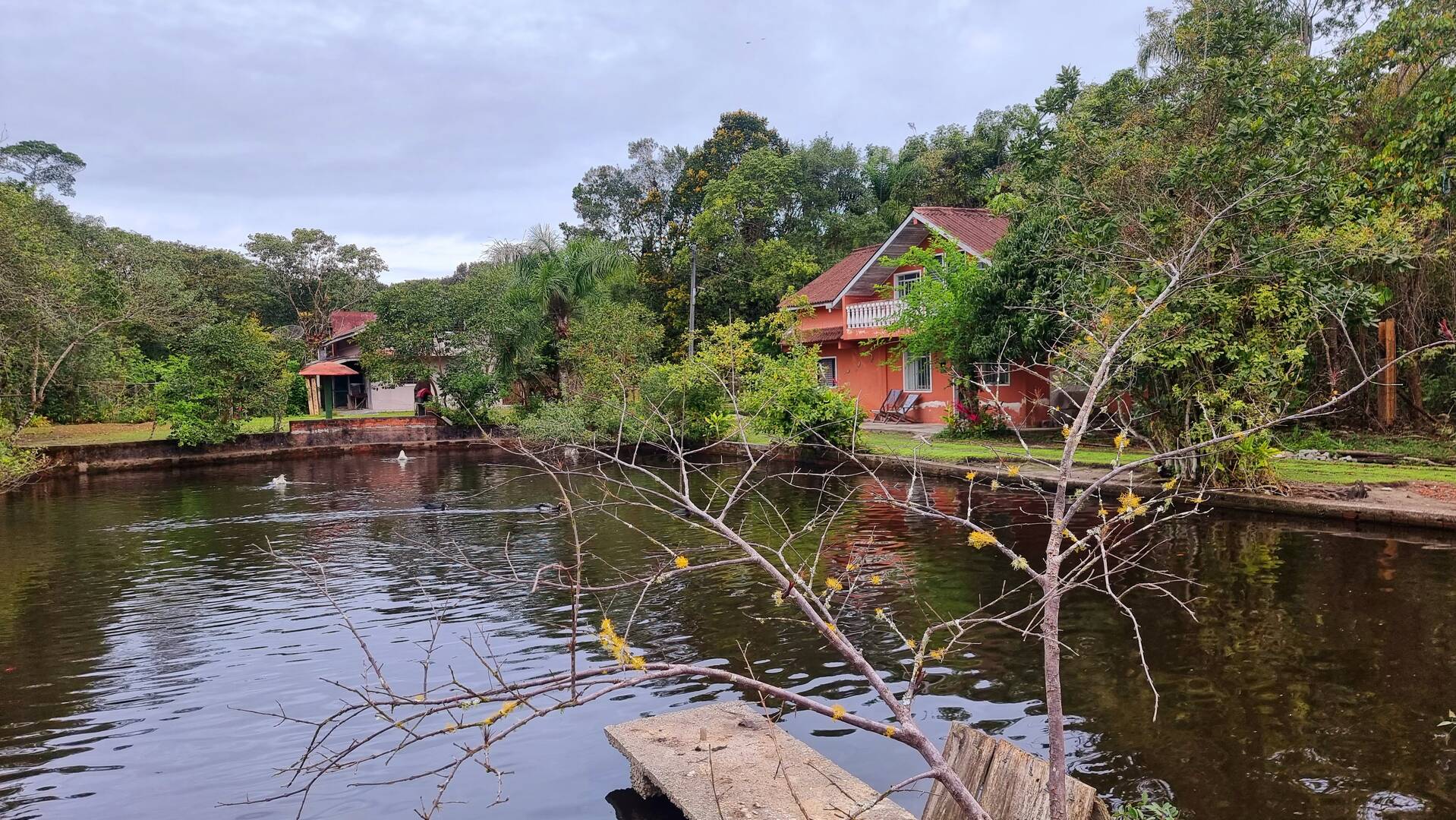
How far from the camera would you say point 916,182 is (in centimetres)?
3938

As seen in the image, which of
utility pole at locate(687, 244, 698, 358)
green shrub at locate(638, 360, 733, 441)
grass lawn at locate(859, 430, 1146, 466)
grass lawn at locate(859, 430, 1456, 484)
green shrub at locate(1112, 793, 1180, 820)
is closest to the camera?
green shrub at locate(1112, 793, 1180, 820)

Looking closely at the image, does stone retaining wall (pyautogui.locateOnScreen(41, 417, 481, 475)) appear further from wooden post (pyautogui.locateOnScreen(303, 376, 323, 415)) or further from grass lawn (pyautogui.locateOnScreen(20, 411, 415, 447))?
wooden post (pyautogui.locateOnScreen(303, 376, 323, 415))

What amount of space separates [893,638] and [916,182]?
32.8 m

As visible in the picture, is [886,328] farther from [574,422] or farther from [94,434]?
[94,434]

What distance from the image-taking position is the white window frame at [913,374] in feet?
99.2

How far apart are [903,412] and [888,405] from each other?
0.85 meters

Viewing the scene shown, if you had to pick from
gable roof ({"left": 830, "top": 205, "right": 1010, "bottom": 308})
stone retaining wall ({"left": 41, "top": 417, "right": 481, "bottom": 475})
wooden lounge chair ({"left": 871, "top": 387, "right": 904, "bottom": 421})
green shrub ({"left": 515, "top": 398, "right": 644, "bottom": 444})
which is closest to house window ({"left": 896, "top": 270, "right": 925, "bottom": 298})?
gable roof ({"left": 830, "top": 205, "right": 1010, "bottom": 308})

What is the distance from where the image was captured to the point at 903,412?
30062 millimetres

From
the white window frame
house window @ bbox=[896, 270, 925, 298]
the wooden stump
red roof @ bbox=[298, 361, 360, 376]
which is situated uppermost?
house window @ bbox=[896, 270, 925, 298]

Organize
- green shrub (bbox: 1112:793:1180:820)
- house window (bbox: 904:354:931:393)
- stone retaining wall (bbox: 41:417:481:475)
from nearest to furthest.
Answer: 1. green shrub (bbox: 1112:793:1180:820)
2. stone retaining wall (bbox: 41:417:481:475)
3. house window (bbox: 904:354:931:393)

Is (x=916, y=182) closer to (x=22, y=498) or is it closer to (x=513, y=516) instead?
(x=513, y=516)

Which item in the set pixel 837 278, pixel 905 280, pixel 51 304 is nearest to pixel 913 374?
pixel 905 280

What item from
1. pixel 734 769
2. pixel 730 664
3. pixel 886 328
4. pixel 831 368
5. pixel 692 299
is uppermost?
pixel 692 299

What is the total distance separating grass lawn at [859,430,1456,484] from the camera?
15156 millimetres
